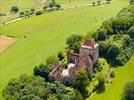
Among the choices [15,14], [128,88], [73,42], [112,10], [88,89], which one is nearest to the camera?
[128,88]

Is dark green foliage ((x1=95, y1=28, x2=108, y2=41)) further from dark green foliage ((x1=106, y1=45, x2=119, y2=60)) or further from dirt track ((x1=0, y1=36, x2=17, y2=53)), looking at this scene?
dirt track ((x1=0, y1=36, x2=17, y2=53))

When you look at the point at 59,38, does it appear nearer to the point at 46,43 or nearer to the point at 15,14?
the point at 46,43

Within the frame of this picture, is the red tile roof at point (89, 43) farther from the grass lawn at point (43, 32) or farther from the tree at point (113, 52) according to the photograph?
the grass lawn at point (43, 32)

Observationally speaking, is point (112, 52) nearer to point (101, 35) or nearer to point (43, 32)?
point (101, 35)

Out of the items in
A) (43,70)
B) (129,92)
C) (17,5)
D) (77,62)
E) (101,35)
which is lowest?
(129,92)

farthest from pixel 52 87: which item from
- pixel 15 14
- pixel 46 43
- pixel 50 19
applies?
pixel 15 14

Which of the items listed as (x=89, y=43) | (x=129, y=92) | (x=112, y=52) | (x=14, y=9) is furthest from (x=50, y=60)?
(x=14, y=9)
